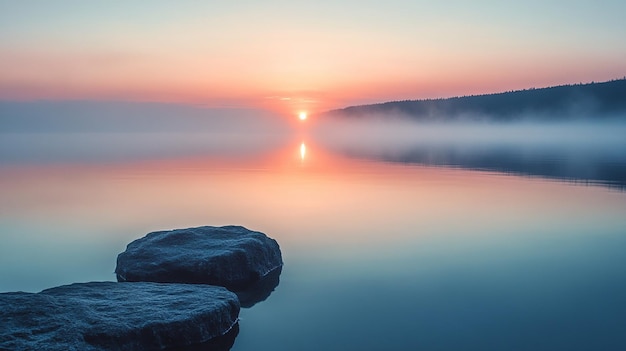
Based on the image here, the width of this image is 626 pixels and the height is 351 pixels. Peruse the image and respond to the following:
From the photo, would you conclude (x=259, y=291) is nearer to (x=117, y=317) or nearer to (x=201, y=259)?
(x=201, y=259)

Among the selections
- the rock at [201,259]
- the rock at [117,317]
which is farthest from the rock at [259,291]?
the rock at [117,317]

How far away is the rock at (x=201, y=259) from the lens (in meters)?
10.5

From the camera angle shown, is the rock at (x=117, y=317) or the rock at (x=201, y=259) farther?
the rock at (x=201, y=259)

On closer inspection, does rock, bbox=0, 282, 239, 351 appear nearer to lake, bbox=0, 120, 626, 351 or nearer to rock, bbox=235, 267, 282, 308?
lake, bbox=0, 120, 626, 351

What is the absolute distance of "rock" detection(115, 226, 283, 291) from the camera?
34.5 feet

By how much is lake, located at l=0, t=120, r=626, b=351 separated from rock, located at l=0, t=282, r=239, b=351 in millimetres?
678

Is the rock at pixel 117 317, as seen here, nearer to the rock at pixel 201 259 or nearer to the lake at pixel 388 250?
the lake at pixel 388 250

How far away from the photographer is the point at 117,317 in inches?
288

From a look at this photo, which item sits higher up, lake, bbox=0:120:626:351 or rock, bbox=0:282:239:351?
rock, bbox=0:282:239:351

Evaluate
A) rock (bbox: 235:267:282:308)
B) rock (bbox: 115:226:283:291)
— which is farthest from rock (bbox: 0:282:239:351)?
rock (bbox: 115:226:283:291)

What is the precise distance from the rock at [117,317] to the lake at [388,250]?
678 mm

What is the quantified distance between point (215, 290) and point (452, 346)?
384 centimetres

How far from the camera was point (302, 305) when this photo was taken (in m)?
10.0

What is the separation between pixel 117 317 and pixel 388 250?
815cm
